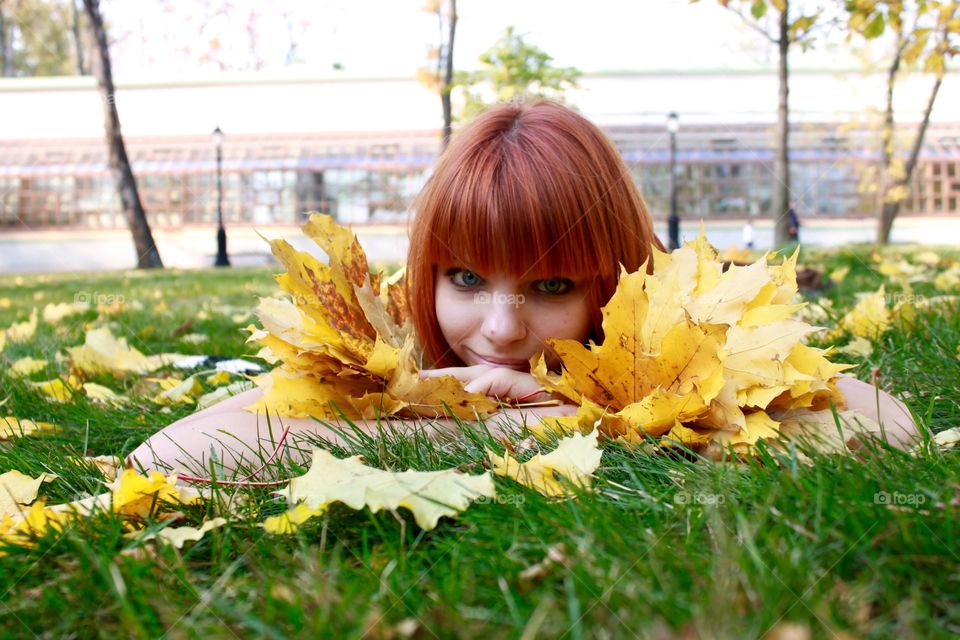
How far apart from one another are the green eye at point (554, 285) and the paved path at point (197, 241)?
1531 cm

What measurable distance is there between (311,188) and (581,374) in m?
17.4

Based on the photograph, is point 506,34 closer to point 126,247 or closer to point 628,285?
point 628,285

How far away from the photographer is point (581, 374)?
1.23 meters

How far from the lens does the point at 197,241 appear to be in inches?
693

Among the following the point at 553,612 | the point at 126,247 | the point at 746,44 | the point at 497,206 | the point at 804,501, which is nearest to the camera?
the point at 553,612

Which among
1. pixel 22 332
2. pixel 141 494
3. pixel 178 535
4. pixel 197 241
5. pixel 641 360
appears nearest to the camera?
pixel 178 535

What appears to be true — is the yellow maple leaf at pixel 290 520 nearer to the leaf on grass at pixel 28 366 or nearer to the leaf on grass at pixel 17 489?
the leaf on grass at pixel 17 489

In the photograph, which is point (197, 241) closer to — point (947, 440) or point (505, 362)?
point (505, 362)

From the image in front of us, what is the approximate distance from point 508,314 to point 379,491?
0.64 metres

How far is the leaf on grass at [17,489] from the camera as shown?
102 cm

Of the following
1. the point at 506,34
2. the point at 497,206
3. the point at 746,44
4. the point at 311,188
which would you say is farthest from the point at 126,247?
the point at 497,206

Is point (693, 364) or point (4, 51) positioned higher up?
point (4, 51)

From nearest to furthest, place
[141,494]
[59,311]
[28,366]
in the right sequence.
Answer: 1. [141,494]
2. [28,366]
3. [59,311]

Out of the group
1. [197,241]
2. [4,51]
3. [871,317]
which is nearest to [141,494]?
[871,317]
